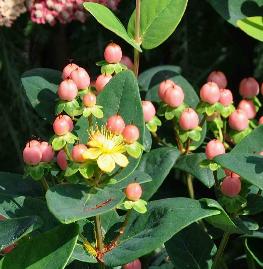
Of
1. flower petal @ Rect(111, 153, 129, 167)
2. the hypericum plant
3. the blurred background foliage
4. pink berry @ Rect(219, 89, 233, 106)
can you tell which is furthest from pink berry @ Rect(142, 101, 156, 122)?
the blurred background foliage

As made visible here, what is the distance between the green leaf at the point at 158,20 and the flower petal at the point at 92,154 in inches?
12.2

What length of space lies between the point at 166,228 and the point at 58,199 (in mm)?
157

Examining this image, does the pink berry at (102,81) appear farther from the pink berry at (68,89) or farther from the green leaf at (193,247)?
the green leaf at (193,247)

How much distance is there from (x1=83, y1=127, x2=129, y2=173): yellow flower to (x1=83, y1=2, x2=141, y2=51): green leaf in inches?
7.1

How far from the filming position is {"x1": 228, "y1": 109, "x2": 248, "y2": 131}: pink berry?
4.38ft

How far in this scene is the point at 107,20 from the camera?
1259 mm

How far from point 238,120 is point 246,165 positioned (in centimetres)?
21

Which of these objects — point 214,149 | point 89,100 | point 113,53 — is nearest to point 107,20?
point 113,53

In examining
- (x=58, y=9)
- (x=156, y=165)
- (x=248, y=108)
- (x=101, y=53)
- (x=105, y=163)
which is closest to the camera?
(x=105, y=163)

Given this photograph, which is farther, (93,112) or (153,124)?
(153,124)

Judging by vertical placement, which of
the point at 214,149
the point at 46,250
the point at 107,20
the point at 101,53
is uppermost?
the point at 107,20

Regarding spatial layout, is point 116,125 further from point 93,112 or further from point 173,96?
point 173,96

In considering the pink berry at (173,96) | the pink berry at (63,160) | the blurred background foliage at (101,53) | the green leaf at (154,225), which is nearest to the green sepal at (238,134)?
the pink berry at (173,96)

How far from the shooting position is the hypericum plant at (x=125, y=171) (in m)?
1.11
